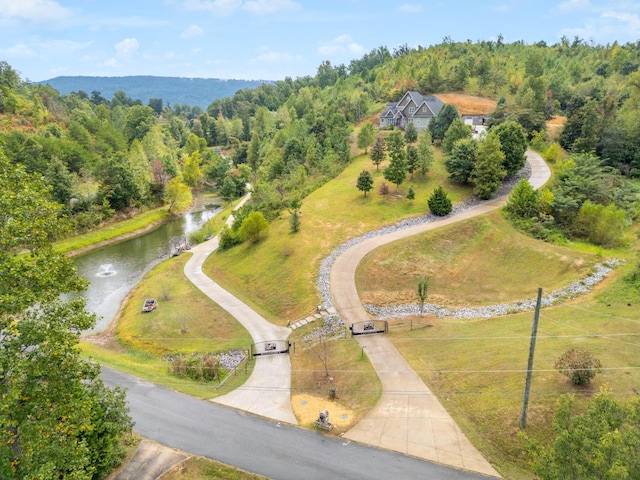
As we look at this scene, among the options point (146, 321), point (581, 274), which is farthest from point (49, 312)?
point (581, 274)

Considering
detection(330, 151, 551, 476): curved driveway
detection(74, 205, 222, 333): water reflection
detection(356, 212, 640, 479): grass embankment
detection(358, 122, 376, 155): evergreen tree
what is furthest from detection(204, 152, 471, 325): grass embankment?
detection(358, 122, 376, 155): evergreen tree

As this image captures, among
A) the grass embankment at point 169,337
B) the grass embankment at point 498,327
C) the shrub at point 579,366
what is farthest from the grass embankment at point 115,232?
the shrub at point 579,366

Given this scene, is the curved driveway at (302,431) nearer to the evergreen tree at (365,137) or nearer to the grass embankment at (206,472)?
the grass embankment at (206,472)

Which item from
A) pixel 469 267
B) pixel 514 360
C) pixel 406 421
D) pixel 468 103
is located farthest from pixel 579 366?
pixel 468 103

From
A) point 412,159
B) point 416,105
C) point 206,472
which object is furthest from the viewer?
point 416,105

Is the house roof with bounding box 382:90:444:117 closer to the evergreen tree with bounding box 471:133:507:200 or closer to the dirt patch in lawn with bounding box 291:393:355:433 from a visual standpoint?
the evergreen tree with bounding box 471:133:507:200

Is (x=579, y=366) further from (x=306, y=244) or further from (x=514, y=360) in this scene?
(x=306, y=244)
